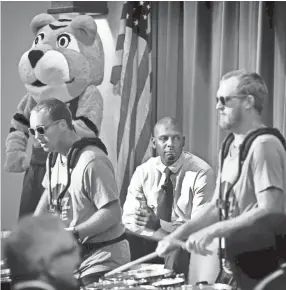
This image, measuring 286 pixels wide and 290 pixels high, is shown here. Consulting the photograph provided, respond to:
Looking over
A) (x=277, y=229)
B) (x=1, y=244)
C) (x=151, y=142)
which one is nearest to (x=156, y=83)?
(x=151, y=142)

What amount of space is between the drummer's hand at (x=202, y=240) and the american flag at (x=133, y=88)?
0.46 m

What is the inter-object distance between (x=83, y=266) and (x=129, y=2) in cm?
112

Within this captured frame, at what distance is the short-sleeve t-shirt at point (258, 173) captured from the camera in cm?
275

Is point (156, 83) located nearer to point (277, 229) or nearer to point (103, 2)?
point (103, 2)

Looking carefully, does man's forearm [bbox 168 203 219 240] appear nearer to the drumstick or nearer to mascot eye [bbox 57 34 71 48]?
the drumstick

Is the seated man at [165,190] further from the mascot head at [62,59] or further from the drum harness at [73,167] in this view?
the mascot head at [62,59]

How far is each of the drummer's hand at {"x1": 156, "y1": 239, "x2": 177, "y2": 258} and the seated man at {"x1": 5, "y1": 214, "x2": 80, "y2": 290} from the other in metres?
0.44

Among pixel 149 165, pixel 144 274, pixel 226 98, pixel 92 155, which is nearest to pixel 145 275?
pixel 144 274

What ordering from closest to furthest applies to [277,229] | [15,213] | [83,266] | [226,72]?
[277,229], [226,72], [83,266], [15,213]

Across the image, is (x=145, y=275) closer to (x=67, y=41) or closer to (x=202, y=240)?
(x=202, y=240)

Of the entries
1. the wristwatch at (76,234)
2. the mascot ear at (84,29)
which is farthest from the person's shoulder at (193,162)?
the mascot ear at (84,29)

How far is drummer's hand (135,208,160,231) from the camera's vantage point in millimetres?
3119

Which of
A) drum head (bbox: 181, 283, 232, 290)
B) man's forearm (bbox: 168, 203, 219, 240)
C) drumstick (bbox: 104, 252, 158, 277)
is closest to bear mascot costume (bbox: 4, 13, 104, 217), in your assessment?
drumstick (bbox: 104, 252, 158, 277)

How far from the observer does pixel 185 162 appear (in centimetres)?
311
